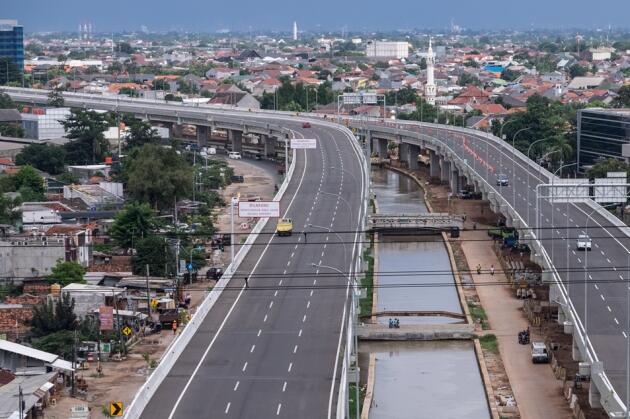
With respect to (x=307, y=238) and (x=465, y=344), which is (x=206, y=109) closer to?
(x=307, y=238)

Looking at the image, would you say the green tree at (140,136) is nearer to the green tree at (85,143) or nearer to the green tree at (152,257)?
the green tree at (85,143)

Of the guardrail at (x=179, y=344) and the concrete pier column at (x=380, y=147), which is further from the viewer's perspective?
the concrete pier column at (x=380, y=147)

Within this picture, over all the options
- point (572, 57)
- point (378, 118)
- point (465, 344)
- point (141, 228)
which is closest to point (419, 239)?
point (141, 228)

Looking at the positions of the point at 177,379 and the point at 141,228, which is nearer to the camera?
the point at 177,379

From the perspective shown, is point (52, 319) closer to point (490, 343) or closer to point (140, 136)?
point (490, 343)

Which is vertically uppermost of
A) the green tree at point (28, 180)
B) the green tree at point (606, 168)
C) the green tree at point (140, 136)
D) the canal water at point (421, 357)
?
the green tree at point (140, 136)

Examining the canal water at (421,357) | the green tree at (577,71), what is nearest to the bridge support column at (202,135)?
the canal water at (421,357)
